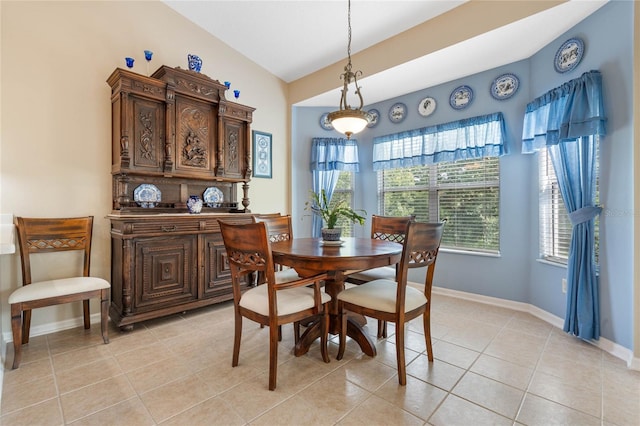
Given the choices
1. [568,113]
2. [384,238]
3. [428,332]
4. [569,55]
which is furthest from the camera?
[384,238]

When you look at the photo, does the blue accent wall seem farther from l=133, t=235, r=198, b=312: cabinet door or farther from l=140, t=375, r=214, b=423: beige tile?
l=140, t=375, r=214, b=423: beige tile

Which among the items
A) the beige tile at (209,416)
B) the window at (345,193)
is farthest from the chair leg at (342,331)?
the window at (345,193)

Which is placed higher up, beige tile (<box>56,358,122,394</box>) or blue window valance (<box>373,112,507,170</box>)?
blue window valance (<box>373,112,507,170</box>)

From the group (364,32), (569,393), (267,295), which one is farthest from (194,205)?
(569,393)

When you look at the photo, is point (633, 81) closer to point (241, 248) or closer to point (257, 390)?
point (241, 248)

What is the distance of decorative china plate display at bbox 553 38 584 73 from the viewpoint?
2.48 meters

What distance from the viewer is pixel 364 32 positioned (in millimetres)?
3273

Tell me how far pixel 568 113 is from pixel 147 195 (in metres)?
3.96

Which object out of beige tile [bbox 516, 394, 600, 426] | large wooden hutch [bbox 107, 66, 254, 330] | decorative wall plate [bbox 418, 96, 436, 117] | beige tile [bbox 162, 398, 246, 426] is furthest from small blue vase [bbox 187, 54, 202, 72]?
beige tile [bbox 516, 394, 600, 426]

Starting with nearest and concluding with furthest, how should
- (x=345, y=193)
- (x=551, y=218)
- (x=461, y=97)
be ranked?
(x=551, y=218)
(x=461, y=97)
(x=345, y=193)

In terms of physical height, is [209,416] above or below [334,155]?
below

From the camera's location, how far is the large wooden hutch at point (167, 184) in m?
2.61

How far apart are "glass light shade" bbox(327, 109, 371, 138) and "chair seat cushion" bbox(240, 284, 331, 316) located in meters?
1.31

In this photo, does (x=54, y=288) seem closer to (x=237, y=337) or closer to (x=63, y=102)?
(x=237, y=337)
